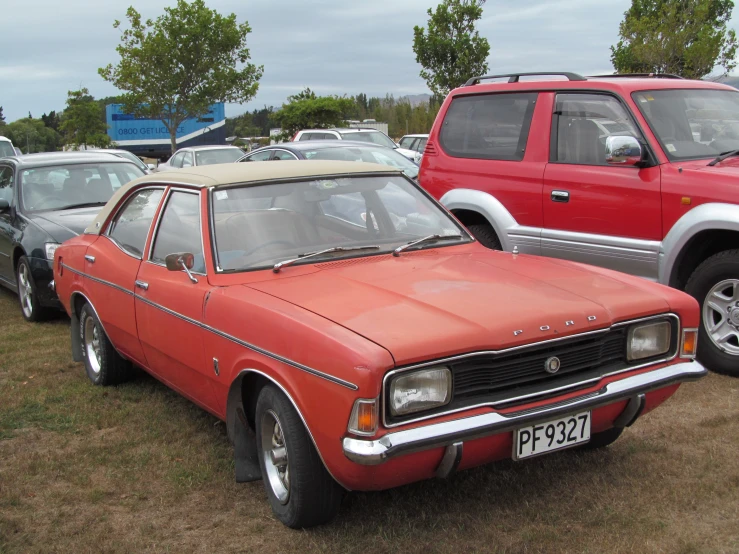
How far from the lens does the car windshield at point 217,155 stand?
60.1 feet

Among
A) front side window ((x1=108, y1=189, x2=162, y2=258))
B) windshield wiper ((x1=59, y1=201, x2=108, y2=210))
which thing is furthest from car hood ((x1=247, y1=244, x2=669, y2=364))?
windshield wiper ((x1=59, y1=201, x2=108, y2=210))

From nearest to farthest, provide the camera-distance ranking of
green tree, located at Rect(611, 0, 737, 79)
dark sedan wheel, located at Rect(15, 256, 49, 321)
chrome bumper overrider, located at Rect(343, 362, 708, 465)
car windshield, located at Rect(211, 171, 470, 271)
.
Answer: chrome bumper overrider, located at Rect(343, 362, 708, 465) < car windshield, located at Rect(211, 171, 470, 271) < dark sedan wheel, located at Rect(15, 256, 49, 321) < green tree, located at Rect(611, 0, 737, 79)

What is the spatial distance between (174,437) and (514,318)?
2.35 meters

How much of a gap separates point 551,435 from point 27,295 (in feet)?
20.3

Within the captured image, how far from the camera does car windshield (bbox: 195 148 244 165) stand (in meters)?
18.3

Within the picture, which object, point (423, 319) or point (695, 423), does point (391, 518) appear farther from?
point (695, 423)

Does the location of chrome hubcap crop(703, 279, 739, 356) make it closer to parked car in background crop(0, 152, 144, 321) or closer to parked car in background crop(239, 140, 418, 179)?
parked car in background crop(0, 152, 144, 321)

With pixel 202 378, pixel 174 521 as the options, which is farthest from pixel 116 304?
pixel 174 521

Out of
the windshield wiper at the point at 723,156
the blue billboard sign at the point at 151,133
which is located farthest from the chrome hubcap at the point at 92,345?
the blue billboard sign at the point at 151,133

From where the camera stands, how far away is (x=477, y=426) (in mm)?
3043

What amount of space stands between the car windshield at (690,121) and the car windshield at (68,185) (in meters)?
5.54

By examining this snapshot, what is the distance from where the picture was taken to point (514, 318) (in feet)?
10.6

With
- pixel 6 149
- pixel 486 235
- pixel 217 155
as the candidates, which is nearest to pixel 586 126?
pixel 486 235

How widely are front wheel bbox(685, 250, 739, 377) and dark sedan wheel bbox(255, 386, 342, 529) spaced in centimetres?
313
